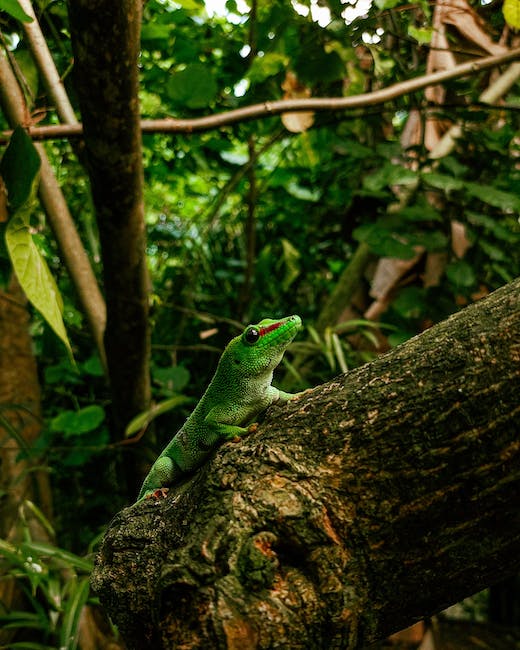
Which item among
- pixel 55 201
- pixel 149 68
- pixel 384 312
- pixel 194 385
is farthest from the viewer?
pixel 194 385

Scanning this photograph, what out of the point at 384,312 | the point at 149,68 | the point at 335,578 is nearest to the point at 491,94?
the point at 384,312

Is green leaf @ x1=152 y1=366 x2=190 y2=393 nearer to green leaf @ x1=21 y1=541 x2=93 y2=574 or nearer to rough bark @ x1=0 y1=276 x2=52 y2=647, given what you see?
rough bark @ x1=0 y1=276 x2=52 y2=647

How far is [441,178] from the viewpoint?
334 cm

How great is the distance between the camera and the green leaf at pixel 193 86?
2.99m

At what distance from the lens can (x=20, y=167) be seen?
1.83m

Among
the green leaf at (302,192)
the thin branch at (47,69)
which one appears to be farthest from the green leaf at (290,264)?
the thin branch at (47,69)

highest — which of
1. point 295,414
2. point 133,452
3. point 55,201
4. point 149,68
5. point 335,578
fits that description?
point 149,68

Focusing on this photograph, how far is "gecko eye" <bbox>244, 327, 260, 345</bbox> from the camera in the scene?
2041mm

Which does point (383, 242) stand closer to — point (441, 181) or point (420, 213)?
point (420, 213)

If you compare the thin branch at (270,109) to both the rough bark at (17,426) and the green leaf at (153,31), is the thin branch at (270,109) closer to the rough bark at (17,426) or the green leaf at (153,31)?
the green leaf at (153,31)

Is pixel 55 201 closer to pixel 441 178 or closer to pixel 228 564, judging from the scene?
pixel 441 178

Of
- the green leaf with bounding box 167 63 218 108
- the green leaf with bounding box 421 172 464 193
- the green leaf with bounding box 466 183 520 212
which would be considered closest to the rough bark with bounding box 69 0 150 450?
the green leaf with bounding box 167 63 218 108

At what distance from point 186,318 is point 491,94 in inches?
103

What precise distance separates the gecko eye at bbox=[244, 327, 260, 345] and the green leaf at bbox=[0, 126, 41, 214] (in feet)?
2.61
